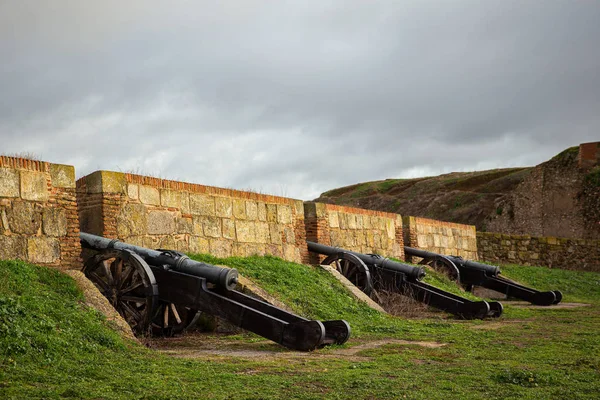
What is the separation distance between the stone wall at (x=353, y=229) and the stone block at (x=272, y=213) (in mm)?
1503

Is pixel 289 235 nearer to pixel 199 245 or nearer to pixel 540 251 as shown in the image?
pixel 199 245

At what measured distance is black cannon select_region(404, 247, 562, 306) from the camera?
1563 cm

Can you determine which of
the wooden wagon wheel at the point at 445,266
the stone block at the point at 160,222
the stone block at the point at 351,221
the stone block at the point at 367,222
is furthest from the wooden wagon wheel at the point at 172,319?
the wooden wagon wheel at the point at 445,266

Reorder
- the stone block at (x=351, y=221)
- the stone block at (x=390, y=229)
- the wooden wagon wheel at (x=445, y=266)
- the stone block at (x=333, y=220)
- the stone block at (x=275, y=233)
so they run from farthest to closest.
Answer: the stone block at (x=390, y=229) → the wooden wagon wheel at (x=445, y=266) → the stone block at (x=351, y=221) → the stone block at (x=333, y=220) → the stone block at (x=275, y=233)

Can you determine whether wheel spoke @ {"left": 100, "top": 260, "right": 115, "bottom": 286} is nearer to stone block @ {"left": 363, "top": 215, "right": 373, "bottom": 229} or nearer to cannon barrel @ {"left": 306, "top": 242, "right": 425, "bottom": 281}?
cannon barrel @ {"left": 306, "top": 242, "right": 425, "bottom": 281}

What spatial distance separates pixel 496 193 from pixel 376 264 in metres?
30.0

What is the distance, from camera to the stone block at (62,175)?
8539mm

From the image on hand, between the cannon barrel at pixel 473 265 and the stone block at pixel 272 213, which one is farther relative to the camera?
the cannon barrel at pixel 473 265

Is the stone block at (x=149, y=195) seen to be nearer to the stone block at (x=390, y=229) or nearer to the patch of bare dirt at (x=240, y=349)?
the patch of bare dirt at (x=240, y=349)

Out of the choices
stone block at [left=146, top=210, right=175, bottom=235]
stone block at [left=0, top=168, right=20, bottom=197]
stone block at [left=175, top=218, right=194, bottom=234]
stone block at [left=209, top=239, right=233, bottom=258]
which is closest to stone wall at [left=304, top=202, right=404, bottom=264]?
stone block at [left=209, top=239, right=233, bottom=258]

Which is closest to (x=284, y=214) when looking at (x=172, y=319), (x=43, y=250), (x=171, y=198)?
(x=171, y=198)

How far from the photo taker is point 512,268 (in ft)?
71.9

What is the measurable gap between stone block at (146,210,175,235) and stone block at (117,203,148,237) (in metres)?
0.11

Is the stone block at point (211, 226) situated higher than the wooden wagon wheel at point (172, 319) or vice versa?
the stone block at point (211, 226)
